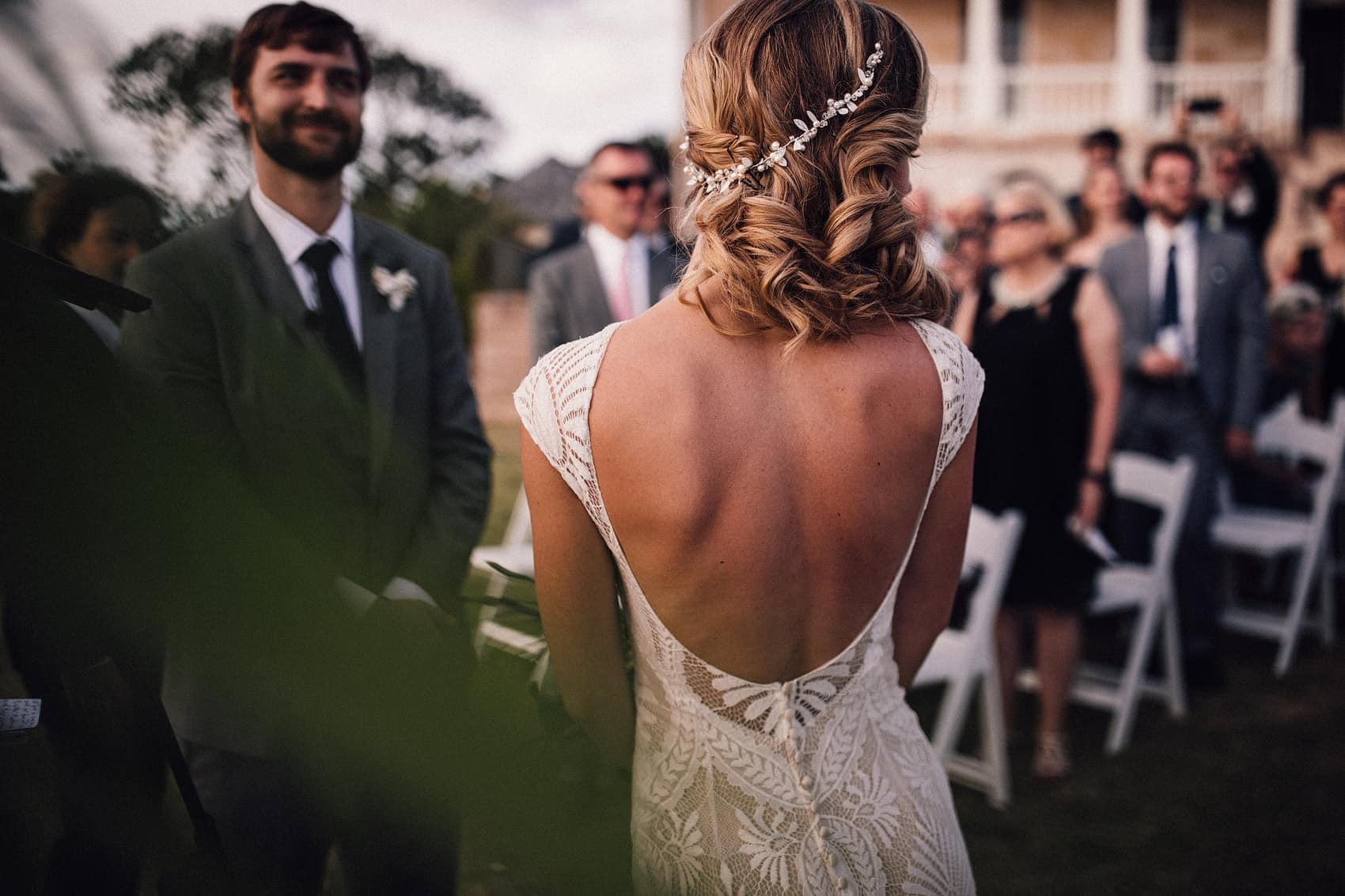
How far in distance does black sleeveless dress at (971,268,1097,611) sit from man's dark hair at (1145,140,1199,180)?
1.53 m

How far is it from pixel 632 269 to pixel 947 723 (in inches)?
115

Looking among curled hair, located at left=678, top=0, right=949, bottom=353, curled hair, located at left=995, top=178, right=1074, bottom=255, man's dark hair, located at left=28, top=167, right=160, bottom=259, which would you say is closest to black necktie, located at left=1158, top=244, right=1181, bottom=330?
curled hair, located at left=995, top=178, right=1074, bottom=255

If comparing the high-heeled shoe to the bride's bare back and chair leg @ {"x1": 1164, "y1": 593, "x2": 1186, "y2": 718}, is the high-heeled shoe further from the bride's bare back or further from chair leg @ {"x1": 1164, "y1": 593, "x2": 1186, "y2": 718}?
the bride's bare back

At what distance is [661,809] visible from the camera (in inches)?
61.9

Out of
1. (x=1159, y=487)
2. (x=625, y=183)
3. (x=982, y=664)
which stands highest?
(x=625, y=183)

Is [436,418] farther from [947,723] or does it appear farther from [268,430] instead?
[947,723]

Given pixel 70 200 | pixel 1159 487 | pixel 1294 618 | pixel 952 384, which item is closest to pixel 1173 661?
pixel 1159 487

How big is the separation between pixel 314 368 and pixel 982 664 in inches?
111

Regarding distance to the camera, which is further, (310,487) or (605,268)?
(605,268)

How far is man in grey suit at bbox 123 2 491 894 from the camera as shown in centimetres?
161

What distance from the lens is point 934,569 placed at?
1.65m

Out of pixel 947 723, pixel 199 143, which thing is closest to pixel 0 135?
pixel 199 143

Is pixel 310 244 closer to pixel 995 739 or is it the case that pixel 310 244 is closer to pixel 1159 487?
pixel 995 739

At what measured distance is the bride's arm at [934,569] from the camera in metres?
1.56
